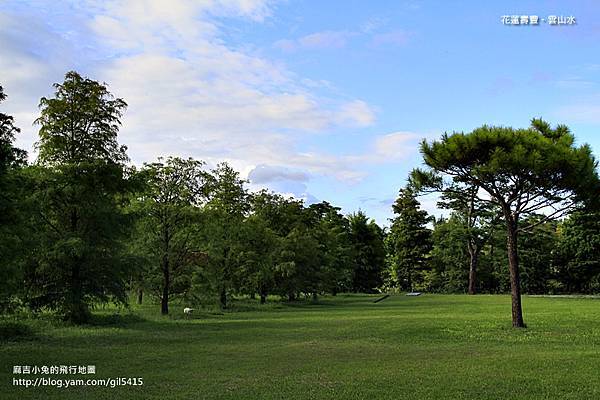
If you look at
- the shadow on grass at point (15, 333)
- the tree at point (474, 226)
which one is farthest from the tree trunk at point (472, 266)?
the shadow on grass at point (15, 333)

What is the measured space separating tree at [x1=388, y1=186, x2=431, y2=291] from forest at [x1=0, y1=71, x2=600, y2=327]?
19.2 metres

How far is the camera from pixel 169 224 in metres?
27.9

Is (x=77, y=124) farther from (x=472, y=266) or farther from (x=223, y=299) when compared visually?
(x=472, y=266)

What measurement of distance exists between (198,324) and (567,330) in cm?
1308

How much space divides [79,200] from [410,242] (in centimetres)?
5128

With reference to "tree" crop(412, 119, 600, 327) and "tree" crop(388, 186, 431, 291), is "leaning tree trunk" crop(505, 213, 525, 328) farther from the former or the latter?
"tree" crop(388, 186, 431, 291)

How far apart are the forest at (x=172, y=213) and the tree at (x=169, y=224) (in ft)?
0.20

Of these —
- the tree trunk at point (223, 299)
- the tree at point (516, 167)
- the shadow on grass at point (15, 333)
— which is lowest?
the tree trunk at point (223, 299)

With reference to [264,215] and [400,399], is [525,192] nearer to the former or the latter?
[400,399]

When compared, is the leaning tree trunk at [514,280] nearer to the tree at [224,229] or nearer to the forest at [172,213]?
the forest at [172,213]

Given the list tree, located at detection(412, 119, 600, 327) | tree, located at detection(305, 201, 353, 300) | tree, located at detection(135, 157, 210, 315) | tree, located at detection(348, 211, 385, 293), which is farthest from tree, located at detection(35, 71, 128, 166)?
tree, located at detection(348, 211, 385, 293)

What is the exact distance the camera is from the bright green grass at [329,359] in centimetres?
880

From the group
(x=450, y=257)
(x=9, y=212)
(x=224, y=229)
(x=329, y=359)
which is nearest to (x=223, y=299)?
(x=224, y=229)

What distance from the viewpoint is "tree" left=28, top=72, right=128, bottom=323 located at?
2028cm
